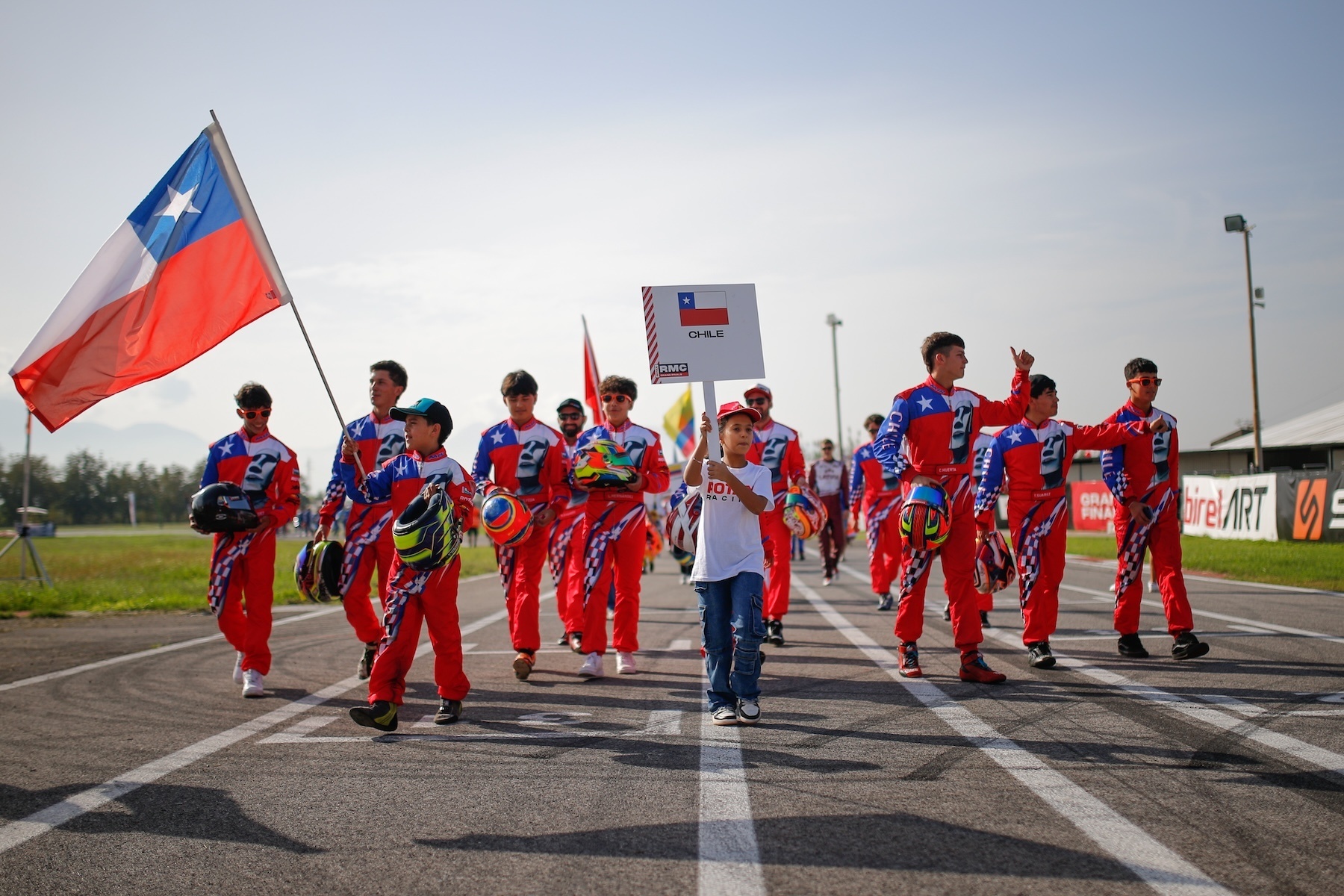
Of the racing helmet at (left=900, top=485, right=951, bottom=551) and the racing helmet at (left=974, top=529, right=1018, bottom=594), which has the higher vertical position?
the racing helmet at (left=900, top=485, right=951, bottom=551)

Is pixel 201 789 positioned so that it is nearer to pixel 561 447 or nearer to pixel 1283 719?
pixel 561 447

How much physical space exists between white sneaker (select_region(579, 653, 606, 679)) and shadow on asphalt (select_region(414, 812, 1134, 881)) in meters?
3.91

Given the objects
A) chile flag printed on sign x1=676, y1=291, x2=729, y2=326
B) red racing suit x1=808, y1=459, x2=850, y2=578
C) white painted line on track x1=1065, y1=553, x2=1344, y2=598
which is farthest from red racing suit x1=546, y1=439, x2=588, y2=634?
red racing suit x1=808, y1=459, x2=850, y2=578

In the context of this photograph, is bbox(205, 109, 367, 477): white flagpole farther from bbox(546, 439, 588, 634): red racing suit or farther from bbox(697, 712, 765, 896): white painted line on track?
bbox(697, 712, 765, 896): white painted line on track

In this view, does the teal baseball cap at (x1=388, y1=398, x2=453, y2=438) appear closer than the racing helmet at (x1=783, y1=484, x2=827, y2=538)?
Yes

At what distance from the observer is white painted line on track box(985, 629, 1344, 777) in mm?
4402

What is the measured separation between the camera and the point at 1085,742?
4.91m

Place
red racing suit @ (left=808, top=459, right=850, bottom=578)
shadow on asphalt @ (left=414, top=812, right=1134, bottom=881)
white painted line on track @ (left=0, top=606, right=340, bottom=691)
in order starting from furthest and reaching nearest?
red racing suit @ (left=808, top=459, right=850, bottom=578), white painted line on track @ (left=0, top=606, right=340, bottom=691), shadow on asphalt @ (left=414, top=812, right=1134, bottom=881)

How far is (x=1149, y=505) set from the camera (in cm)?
791

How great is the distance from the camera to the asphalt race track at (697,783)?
3.28 metres

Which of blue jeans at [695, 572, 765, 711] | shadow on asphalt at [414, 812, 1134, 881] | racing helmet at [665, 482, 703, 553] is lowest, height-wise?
shadow on asphalt at [414, 812, 1134, 881]

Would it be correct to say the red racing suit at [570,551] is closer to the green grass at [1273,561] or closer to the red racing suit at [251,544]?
the red racing suit at [251,544]

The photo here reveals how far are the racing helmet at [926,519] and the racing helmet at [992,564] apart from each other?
61 centimetres

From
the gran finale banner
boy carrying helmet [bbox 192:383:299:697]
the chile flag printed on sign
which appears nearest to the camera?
the chile flag printed on sign
